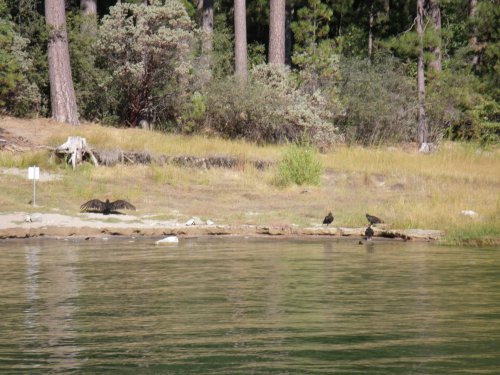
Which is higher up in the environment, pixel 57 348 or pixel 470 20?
pixel 470 20

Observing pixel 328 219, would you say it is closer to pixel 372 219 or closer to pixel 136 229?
pixel 372 219

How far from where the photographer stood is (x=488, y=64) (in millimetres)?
39000

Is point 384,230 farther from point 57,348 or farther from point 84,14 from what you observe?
point 84,14

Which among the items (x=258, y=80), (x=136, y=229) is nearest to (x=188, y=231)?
(x=136, y=229)

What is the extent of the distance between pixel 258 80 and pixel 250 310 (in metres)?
24.5

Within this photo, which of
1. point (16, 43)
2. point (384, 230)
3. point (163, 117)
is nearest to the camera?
point (384, 230)

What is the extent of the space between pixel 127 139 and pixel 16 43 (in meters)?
6.19

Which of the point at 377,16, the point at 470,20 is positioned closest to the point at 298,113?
the point at 470,20

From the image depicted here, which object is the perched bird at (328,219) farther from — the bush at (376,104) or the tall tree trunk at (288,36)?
the tall tree trunk at (288,36)

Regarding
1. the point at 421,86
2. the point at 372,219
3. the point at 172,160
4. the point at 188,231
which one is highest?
the point at 421,86

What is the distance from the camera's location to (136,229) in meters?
21.0

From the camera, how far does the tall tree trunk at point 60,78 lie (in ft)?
108

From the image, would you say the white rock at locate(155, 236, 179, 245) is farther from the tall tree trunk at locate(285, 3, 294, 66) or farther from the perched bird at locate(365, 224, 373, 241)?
the tall tree trunk at locate(285, 3, 294, 66)

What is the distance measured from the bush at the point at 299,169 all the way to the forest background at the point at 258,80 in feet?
18.3
